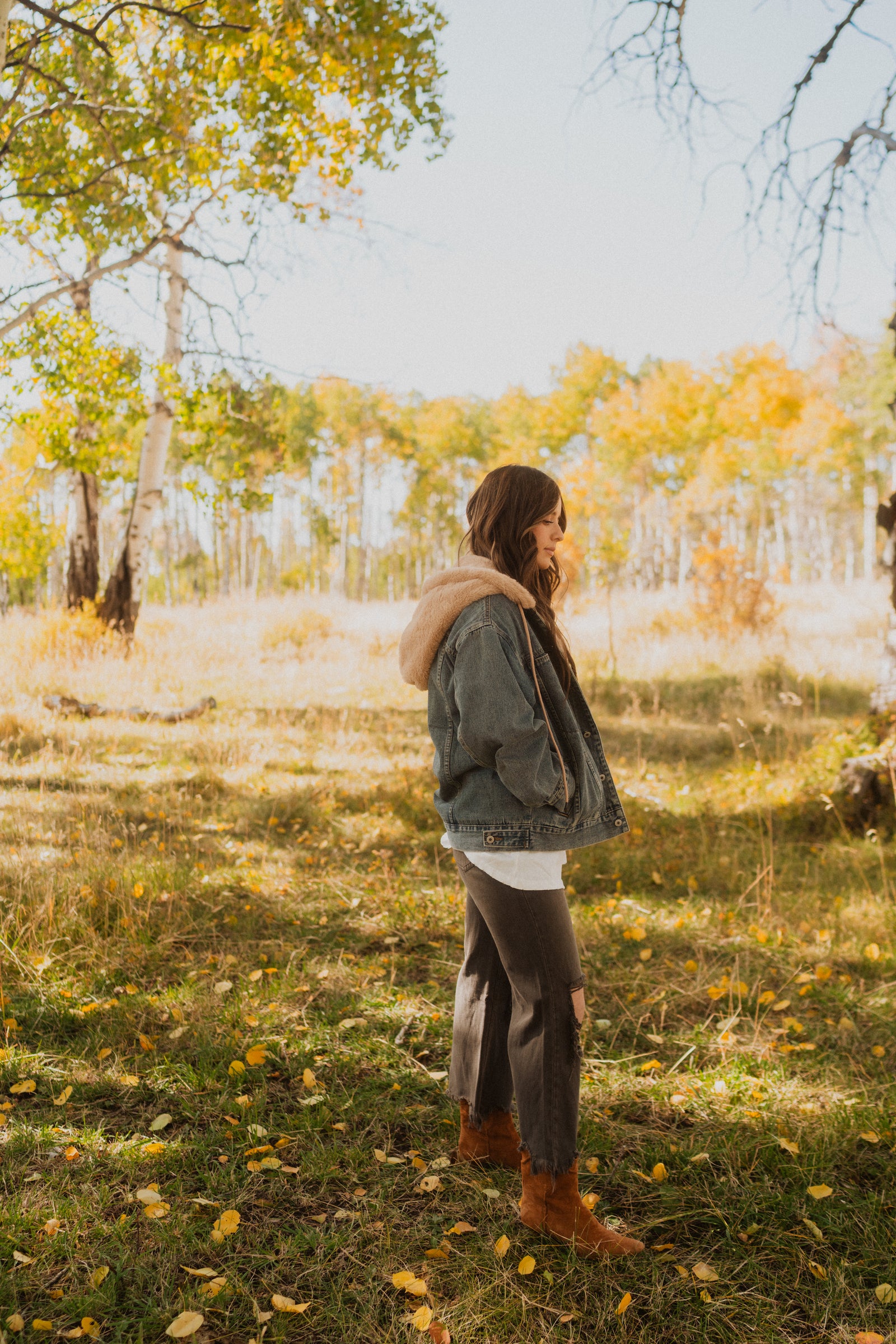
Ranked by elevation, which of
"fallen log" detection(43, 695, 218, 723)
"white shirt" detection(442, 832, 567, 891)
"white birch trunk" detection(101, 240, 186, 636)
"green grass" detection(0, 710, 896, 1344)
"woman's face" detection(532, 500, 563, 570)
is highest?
"white birch trunk" detection(101, 240, 186, 636)

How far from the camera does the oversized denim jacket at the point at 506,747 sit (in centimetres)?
189

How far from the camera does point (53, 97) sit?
20.9 feet

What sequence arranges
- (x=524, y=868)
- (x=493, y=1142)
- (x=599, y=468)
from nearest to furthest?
1. (x=524, y=868)
2. (x=493, y=1142)
3. (x=599, y=468)

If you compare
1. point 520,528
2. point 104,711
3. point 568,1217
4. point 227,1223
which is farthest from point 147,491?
point 568,1217

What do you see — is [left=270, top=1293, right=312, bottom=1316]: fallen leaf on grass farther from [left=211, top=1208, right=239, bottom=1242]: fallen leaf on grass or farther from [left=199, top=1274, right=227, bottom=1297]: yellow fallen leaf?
[left=211, top=1208, right=239, bottom=1242]: fallen leaf on grass

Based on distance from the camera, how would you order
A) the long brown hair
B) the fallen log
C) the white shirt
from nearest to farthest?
the white shirt → the long brown hair → the fallen log

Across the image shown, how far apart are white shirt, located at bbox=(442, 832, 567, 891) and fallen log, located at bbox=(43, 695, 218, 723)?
6.77 metres

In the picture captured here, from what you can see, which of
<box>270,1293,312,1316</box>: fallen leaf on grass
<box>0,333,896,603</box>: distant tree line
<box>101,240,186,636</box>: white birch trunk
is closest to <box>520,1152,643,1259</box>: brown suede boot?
<box>270,1293,312,1316</box>: fallen leaf on grass

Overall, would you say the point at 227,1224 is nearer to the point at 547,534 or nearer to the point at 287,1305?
the point at 287,1305

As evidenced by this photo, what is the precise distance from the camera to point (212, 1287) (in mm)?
1995

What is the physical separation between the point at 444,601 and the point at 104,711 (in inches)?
277

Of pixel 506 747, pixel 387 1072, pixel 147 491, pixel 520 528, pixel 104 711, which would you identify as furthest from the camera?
pixel 147 491

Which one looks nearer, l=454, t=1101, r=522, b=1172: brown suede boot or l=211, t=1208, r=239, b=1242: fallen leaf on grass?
l=211, t=1208, r=239, b=1242: fallen leaf on grass

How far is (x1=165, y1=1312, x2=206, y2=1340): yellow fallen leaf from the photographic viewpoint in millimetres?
1864
